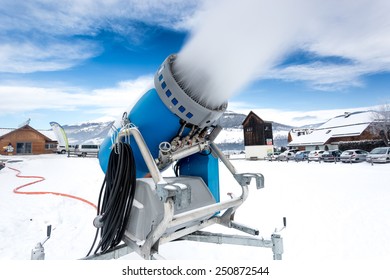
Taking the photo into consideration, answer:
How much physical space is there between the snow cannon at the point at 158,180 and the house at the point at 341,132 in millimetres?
34342

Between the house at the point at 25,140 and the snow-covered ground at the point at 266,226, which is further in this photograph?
the house at the point at 25,140

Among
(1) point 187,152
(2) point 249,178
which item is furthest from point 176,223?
(2) point 249,178

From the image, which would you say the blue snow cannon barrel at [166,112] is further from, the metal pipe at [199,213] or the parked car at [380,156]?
the parked car at [380,156]

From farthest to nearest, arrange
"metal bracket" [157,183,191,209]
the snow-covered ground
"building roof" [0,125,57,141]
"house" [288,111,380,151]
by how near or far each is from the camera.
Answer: "building roof" [0,125,57,141] → "house" [288,111,380,151] → the snow-covered ground → "metal bracket" [157,183,191,209]

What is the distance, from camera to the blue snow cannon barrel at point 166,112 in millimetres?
2773

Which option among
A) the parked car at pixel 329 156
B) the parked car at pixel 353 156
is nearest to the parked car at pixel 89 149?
the parked car at pixel 329 156

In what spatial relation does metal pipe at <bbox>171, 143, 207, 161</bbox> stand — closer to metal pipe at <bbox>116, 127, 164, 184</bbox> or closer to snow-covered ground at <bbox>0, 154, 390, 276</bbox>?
metal pipe at <bbox>116, 127, 164, 184</bbox>

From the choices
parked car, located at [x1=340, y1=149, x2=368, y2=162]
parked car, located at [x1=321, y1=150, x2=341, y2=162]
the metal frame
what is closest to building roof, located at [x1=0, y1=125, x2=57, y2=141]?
parked car, located at [x1=321, y1=150, x2=341, y2=162]

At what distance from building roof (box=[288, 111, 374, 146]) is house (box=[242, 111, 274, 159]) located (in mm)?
4209

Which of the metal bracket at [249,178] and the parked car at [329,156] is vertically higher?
the parked car at [329,156]

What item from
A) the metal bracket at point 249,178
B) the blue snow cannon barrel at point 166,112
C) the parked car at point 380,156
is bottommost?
the metal bracket at point 249,178

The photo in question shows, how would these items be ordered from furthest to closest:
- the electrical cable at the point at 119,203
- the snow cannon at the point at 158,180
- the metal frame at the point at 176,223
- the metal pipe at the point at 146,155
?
the electrical cable at the point at 119,203 → the snow cannon at the point at 158,180 → the metal pipe at the point at 146,155 → the metal frame at the point at 176,223

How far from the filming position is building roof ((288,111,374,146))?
108 ft

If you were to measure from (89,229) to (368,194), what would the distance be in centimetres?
806
